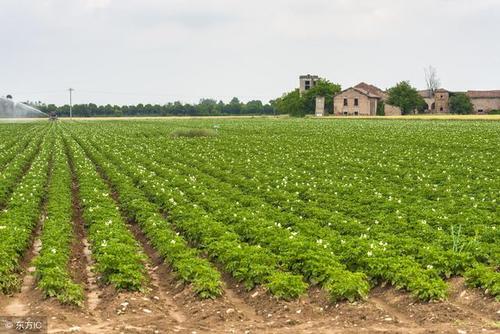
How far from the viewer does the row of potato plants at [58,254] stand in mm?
9953

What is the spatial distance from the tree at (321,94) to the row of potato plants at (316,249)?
407 ft

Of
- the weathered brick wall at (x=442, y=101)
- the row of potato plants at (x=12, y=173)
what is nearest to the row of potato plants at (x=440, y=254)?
the row of potato plants at (x=12, y=173)

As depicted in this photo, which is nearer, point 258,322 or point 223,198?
point 258,322

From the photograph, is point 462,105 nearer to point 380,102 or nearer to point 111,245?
point 380,102

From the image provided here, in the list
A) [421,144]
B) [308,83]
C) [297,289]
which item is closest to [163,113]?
[308,83]

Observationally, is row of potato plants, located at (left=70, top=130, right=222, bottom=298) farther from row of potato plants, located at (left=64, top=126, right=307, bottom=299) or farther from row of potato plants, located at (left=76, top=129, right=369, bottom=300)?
row of potato plants, located at (left=76, top=129, right=369, bottom=300)

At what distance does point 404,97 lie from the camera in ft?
418

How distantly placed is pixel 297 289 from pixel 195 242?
430cm

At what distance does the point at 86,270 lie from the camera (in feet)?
39.2

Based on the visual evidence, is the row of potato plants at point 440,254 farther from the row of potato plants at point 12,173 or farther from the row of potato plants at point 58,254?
the row of potato plants at point 12,173

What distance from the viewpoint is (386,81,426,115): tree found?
5007 inches

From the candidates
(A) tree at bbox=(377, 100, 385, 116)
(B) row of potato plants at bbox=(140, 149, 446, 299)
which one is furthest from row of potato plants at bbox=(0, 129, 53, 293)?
(A) tree at bbox=(377, 100, 385, 116)

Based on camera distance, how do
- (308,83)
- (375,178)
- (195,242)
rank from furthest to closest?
(308,83), (375,178), (195,242)

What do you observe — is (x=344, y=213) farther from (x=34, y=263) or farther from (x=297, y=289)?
(x=34, y=263)
